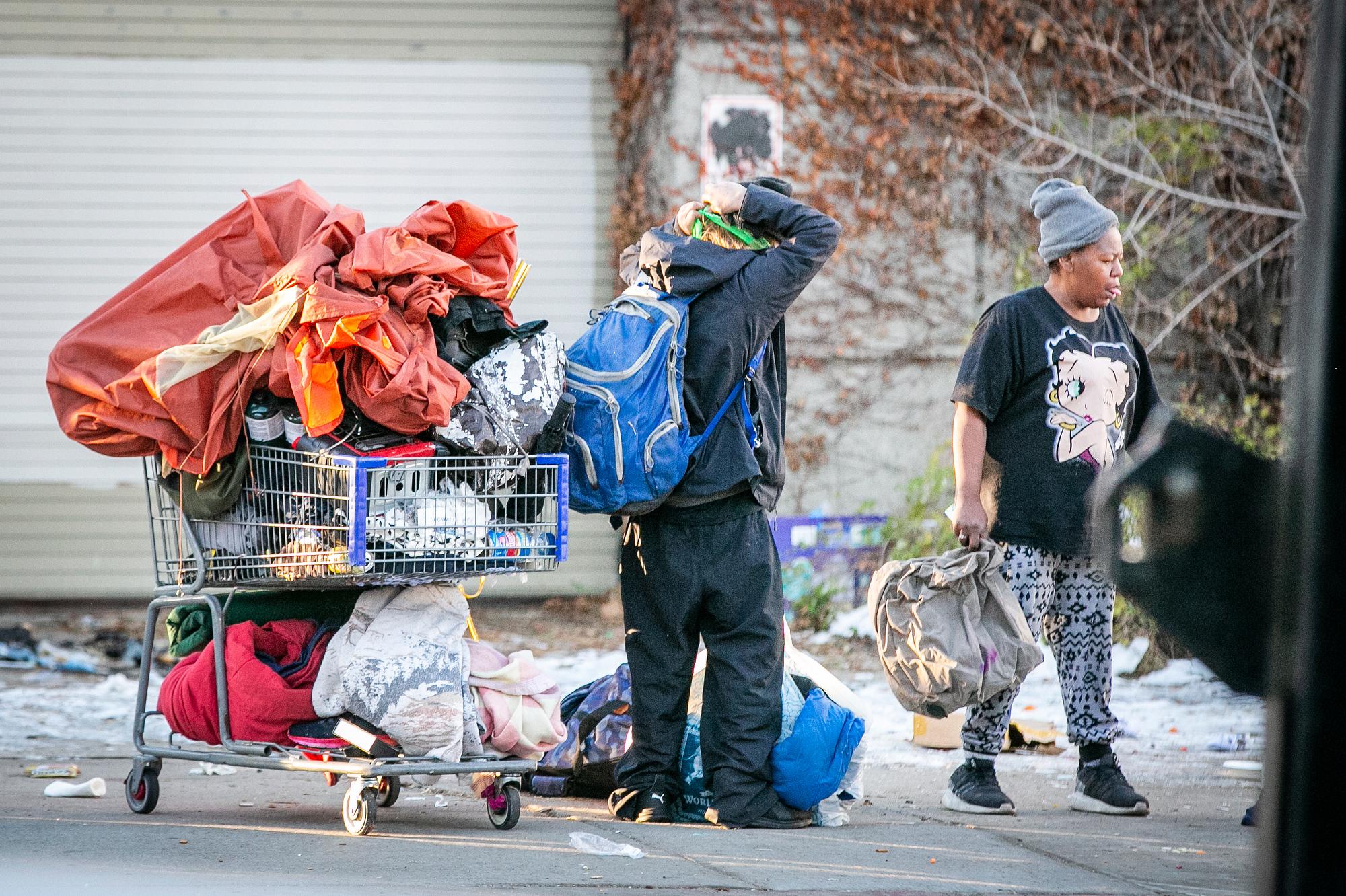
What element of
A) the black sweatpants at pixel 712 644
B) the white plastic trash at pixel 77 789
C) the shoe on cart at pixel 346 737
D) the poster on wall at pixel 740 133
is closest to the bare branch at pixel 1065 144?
the poster on wall at pixel 740 133

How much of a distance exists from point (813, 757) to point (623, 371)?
1354 mm

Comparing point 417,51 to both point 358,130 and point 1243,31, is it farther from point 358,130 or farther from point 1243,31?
point 1243,31

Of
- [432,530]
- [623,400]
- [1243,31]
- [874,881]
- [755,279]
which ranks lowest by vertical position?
[874,881]

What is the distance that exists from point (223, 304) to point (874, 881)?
2570mm

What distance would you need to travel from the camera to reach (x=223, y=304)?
452 centimetres

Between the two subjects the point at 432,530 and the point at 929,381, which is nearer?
the point at 432,530

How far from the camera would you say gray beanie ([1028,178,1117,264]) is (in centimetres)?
493

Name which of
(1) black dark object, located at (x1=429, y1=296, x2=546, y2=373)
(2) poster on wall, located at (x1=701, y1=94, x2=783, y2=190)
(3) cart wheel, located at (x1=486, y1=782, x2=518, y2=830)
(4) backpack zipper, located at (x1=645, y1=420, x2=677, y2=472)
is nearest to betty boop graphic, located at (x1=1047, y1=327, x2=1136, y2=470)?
(4) backpack zipper, located at (x1=645, y1=420, x2=677, y2=472)

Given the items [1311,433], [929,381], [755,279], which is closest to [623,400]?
[755,279]

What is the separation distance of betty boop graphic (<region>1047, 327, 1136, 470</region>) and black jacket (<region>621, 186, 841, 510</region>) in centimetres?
92

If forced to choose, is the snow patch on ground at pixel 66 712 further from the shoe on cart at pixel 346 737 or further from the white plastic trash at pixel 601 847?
the white plastic trash at pixel 601 847

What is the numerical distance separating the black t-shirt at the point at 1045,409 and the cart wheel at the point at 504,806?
1.82 metres

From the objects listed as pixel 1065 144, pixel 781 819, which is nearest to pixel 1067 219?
pixel 781 819

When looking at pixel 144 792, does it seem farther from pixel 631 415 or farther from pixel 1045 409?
pixel 1045 409
